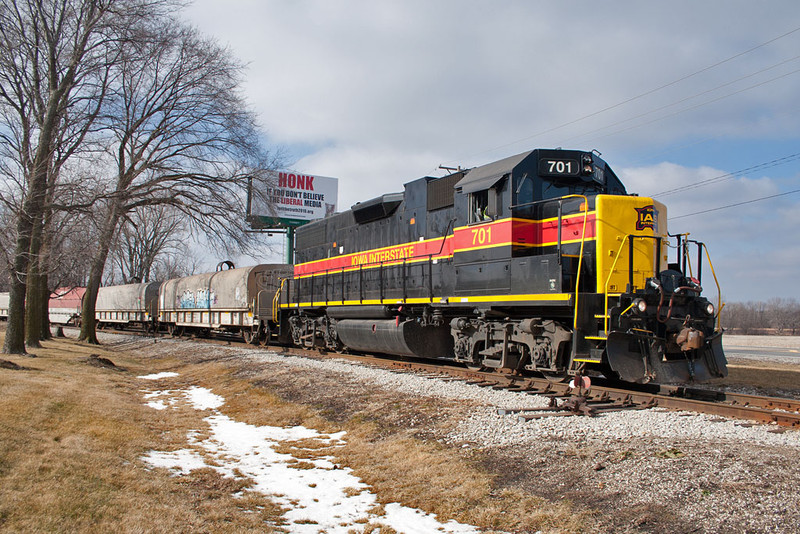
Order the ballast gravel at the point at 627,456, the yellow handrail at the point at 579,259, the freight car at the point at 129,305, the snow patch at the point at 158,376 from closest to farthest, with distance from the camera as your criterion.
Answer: the ballast gravel at the point at 627,456 → the yellow handrail at the point at 579,259 → the snow patch at the point at 158,376 → the freight car at the point at 129,305

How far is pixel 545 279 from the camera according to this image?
8.91m

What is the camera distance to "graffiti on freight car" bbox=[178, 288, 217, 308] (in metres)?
25.1

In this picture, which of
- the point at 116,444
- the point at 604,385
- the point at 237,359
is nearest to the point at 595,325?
the point at 604,385

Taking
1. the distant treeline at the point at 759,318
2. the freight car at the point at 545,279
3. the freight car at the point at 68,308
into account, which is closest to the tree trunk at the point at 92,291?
the freight car at the point at 545,279

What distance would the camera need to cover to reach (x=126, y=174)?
785 inches

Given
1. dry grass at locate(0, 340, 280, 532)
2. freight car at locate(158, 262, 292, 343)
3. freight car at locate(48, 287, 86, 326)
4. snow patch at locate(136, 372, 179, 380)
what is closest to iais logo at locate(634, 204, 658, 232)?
dry grass at locate(0, 340, 280, 532)

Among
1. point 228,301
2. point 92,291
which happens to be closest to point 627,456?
point 228,301

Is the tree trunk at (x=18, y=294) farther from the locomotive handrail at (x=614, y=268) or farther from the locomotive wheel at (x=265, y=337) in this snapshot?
the locomotive handrail at (x=614, y=268)

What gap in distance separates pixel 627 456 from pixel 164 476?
14.7 feet

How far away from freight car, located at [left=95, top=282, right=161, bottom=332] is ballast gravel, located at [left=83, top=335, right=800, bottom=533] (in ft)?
84.2

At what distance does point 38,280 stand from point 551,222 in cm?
1846

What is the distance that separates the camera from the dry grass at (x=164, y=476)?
4227 mm

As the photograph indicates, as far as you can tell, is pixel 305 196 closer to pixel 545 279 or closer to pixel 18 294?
pixel 18 294

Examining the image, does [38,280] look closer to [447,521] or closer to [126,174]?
[126,174]
